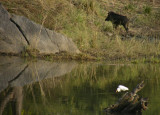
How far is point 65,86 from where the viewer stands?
7188mm

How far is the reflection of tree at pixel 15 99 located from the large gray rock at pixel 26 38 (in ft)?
17.6

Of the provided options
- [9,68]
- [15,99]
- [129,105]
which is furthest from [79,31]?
[129,105]

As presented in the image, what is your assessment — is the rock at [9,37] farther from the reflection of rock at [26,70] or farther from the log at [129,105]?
the log at [129,105]

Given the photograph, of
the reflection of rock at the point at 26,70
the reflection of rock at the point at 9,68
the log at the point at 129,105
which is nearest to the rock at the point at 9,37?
the reflection of rock at the point at 9,68

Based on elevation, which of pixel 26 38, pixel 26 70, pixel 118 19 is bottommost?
pixel 26 70

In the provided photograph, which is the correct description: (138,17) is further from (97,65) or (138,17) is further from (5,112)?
(5,112)

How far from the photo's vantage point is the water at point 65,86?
526 centimetres

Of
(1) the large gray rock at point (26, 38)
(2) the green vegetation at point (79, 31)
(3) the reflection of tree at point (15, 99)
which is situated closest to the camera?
(3) the reflection of tree at point (15, 99)

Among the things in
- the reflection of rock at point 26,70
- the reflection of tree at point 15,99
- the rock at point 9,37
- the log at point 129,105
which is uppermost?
the rock at point 9,37

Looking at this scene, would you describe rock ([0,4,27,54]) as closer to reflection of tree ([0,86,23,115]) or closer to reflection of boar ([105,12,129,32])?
reflection of tree ([0,86,23,115])

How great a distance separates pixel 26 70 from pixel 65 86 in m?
2.32

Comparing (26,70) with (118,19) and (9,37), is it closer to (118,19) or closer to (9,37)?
(9,37)

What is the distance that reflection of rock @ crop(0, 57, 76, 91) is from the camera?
7.64 metres

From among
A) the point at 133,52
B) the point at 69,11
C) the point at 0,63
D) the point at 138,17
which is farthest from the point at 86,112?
the point at 138,17
